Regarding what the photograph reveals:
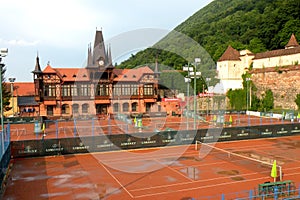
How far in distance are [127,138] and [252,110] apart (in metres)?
38.6

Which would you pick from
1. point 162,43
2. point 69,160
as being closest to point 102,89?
point 162,43

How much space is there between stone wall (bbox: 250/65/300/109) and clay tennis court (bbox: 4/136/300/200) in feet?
101

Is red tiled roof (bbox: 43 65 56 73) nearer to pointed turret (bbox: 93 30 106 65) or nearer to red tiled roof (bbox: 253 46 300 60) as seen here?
pointed turret (bbox: 93 30 106 65)

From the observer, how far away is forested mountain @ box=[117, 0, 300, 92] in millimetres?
67062

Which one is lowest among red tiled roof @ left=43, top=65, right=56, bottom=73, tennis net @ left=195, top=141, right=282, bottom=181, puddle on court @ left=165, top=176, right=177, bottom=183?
puddle on court @ left=165, top=176, right=177, bottom=183

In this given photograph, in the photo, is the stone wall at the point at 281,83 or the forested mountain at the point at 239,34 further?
the forested mountain at the point at 239,34

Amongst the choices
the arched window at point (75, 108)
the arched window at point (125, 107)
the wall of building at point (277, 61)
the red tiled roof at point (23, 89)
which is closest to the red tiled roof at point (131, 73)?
the arched window at point (125, 107)

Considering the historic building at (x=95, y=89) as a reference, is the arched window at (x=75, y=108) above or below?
below

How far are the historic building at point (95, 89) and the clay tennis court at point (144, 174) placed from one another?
103ft

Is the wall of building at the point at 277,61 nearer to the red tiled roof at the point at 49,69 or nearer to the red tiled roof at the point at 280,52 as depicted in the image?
the red tiled roof at the point at 280,52

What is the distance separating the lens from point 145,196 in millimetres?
15000

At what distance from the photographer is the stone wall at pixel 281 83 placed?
53594 millimetres

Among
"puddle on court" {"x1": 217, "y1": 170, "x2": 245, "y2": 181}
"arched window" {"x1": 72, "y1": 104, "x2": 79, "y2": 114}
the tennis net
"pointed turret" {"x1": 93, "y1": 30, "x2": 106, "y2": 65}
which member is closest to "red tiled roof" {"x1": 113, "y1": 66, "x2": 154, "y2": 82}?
"pointed turret" {"x1": 93, "y1": 30, "x2": 106, "y2": 65}

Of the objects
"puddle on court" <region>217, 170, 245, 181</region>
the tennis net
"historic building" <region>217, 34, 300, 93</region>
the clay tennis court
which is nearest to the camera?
the clay tennis court
